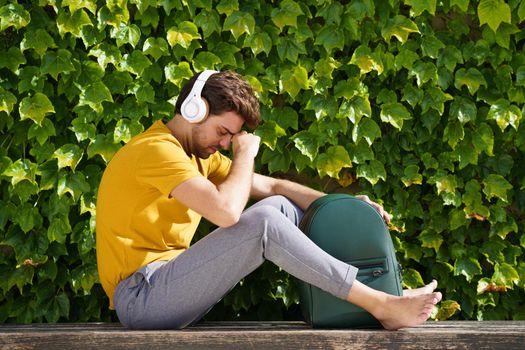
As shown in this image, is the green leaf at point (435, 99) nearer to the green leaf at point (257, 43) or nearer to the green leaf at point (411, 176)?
the green leaf at point (411, 176)

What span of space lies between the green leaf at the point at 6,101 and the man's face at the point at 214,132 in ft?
2.41

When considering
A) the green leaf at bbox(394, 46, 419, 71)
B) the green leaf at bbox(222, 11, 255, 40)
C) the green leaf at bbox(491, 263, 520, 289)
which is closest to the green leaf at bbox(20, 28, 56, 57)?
the green leaf at bbox(222, 11, 255, 40)

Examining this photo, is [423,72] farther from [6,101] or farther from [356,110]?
[6,101]

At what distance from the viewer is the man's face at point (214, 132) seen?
2100mm

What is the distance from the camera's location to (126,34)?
101 inches

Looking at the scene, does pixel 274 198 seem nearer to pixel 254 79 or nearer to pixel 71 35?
pixel 254 79

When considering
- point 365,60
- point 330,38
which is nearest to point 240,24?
point 330,38

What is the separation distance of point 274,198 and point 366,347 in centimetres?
60

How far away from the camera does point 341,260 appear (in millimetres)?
2025

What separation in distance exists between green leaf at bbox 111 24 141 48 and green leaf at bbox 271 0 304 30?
0.44m

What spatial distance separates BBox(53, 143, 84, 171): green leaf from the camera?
99.7 inches

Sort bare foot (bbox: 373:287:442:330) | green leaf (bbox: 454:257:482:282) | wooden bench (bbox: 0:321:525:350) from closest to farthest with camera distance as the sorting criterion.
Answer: wooden bench (bbox: 0:321:525:350), bare foot (bbox: 373:287:442:330), green leaf (bbox: 454:257:482:282)

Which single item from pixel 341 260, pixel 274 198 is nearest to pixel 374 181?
pixel 274 198

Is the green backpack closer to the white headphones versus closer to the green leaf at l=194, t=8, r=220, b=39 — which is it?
the white headphones
